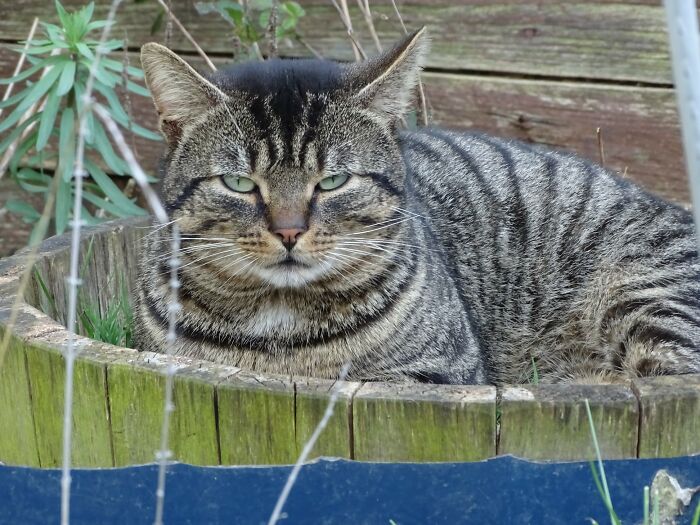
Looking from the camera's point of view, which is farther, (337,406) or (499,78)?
(499,78)

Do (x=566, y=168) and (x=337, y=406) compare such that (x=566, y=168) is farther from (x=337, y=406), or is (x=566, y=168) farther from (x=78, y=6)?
(x=78, y=6)

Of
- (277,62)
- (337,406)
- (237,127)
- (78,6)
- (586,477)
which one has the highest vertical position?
(78,6)

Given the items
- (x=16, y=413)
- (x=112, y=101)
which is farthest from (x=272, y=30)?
(x=16, y=413)

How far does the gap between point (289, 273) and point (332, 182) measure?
28 cm

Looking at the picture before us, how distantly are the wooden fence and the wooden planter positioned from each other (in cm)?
243

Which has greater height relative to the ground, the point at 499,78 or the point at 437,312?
the point at 499,78

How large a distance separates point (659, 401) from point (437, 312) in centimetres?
91

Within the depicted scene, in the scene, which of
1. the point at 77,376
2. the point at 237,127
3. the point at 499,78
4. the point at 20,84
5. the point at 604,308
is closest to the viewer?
the point at 77,376

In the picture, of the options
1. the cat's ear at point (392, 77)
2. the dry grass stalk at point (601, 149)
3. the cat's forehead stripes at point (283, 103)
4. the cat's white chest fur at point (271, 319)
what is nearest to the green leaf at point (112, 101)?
the cat's forehead stripes at point (283, 103)

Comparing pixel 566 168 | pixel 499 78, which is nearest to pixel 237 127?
pixel 566 168

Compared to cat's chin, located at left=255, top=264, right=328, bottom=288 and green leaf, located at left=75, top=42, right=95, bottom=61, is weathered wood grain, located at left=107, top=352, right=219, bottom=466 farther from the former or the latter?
green leaf, located at left=75, top=42, right=95, bottom=61

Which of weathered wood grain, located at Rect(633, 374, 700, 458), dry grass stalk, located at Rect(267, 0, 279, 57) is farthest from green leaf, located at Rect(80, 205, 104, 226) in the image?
weathered wood grain, located at Rect(633, 374, 700, 458)

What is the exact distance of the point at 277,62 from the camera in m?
3.12

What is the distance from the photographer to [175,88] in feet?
9.52
